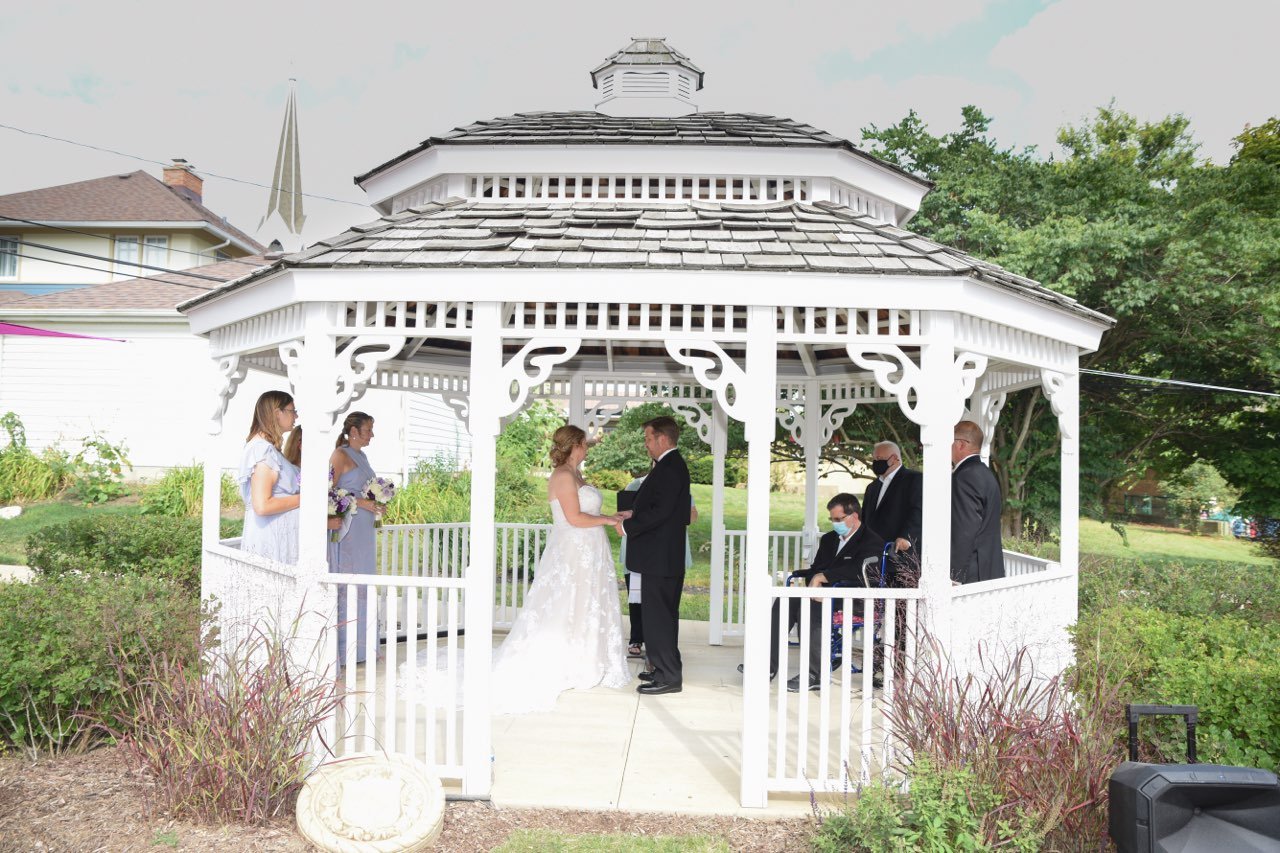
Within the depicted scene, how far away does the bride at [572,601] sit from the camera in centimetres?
726

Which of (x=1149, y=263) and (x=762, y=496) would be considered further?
(x=1149, y=263)

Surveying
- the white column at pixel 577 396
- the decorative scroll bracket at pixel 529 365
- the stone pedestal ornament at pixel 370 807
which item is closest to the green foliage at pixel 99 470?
the white column at pixel 577 396

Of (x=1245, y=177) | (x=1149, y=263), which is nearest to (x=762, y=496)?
(x=1149, y=263)

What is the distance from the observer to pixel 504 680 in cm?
695

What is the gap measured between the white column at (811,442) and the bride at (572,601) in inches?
115

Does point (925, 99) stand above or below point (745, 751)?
above

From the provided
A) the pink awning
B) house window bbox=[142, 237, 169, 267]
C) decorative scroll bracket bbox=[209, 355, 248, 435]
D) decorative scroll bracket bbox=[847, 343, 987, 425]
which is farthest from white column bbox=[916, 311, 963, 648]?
house window bbox=[142, 237, 169, 267]

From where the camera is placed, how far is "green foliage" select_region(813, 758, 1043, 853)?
3742 millimetres

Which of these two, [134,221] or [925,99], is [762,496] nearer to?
[134,221]

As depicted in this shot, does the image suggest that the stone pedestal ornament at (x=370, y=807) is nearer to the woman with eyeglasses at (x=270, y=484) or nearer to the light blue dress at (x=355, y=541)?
the woman with eyeglasses at (x=270, y=484)

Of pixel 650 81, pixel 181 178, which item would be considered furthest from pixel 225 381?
pixel 181 178

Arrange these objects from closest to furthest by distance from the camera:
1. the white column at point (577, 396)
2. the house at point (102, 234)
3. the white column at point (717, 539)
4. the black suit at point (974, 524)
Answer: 1. the black suit at point (974, 524)
2. the white column at point (717, 539)
3. the white column at point (577, 396)
4. the house at point (102, 234)

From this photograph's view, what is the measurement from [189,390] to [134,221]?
1015cm

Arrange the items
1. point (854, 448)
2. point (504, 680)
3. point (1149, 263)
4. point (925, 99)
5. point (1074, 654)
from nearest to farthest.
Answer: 1. point (1074, 654)
2. point (504, 680)
3. point (1149, 263)
4. point (854, 448)
5. point (925, 99)
